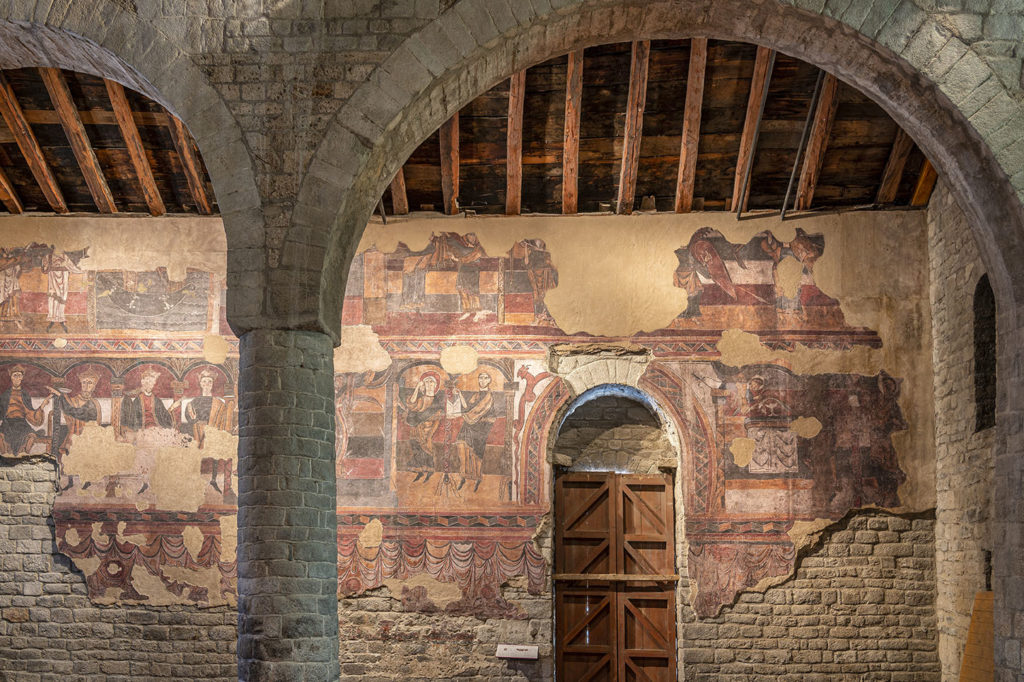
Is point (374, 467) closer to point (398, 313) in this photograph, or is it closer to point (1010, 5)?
point (398, 313)

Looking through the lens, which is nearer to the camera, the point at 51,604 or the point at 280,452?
the point at 280,452

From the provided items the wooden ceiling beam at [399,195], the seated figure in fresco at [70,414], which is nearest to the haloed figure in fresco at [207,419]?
the seated figure in fresco at [70,414]

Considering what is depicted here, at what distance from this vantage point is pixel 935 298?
934cm

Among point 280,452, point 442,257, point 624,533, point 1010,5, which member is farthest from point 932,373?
point 280,452

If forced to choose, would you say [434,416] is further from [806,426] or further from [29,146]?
[29,146]

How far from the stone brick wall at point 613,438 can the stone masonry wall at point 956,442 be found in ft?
8.25

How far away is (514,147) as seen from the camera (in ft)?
30.1

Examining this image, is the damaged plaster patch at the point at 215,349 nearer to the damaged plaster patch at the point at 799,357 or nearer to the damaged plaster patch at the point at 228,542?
the damaged plaster patch at the point at 228,542

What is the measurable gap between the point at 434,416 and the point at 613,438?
183cm

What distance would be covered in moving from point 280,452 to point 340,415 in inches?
140

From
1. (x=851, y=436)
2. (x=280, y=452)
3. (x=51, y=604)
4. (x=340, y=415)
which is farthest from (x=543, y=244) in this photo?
(x=51, y=604)

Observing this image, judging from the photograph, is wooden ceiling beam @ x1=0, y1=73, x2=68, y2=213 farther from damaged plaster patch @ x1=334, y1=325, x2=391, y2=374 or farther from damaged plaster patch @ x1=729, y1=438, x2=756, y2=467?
damaged plaster patch @ x1=729, y1=438, x2=756, y2=467

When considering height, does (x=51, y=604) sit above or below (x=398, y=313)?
below

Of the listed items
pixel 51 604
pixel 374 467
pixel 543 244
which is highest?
pixel 543 244
